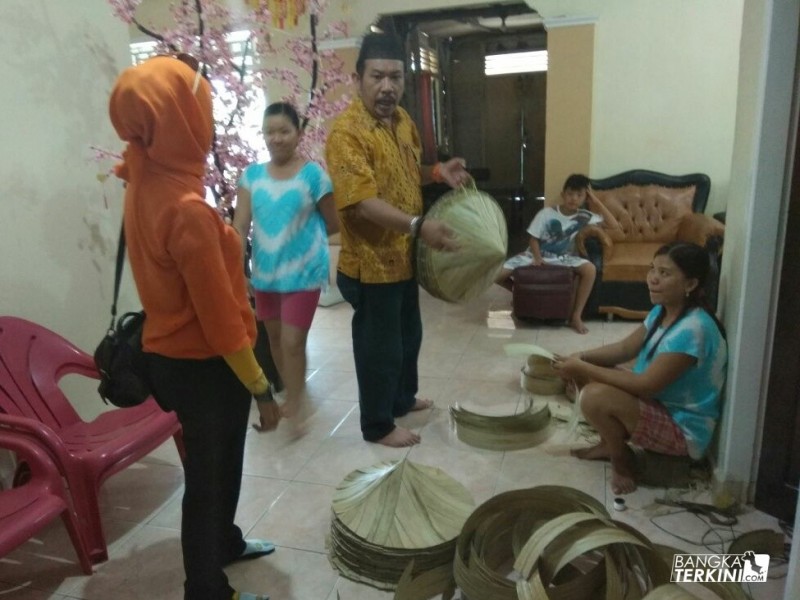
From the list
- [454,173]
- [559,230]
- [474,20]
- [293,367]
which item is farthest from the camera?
[474,20]

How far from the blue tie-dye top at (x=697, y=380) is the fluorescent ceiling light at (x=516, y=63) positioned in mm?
6119

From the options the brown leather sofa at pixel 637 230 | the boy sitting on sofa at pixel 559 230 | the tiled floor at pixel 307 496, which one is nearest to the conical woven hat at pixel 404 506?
the tiled floor at pixel 307 496

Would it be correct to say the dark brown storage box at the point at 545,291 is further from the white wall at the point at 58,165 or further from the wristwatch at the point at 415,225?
the white wall at the point at 58,165

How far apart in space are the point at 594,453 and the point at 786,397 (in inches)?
28.6

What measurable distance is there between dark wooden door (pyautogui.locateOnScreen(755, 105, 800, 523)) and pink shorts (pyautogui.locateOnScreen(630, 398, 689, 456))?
25 centimetres

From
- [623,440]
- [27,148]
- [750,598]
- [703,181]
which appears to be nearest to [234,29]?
[27,148]

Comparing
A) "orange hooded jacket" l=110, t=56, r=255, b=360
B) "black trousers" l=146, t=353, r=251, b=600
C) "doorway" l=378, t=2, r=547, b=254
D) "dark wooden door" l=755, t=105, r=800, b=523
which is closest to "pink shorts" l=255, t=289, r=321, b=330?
Result: "black trousers" l=146, t=353, r=251, b=600

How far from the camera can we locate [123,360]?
1456 mm

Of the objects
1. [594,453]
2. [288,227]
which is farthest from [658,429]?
[288,227]

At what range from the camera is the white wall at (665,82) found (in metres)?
4.53

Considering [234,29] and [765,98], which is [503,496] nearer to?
[765,98]

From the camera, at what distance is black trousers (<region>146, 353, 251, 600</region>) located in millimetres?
1380

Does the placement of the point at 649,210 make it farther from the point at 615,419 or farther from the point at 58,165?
the point at 58,165

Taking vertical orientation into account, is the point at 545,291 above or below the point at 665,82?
below
